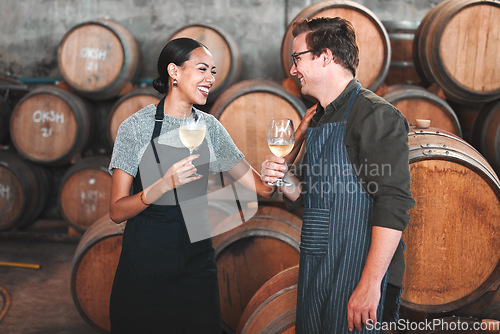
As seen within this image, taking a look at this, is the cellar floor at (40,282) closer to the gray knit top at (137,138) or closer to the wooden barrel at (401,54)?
the gray knit top at (137,138)

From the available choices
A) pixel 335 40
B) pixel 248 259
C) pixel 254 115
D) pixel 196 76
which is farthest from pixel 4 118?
pixel 335 40

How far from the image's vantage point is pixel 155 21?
5.21 m

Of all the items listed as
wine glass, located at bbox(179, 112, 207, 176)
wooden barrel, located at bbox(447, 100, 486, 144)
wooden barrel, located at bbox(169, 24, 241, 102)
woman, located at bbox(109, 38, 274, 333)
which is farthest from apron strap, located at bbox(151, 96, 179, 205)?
wooden barrel, located at bbox(447, 100, 486, 144)

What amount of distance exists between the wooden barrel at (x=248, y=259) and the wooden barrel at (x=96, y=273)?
0.70m

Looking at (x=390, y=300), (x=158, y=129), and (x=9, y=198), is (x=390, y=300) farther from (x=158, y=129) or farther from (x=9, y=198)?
(x=9, y=198)

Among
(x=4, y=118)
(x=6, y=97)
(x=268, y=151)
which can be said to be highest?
(x=6, y=97)

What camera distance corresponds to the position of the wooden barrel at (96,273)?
2.72m

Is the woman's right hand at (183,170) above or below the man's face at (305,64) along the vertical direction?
below

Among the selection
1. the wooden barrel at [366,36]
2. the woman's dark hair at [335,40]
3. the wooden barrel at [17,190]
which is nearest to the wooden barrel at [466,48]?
the wooden barrel at [366,36]

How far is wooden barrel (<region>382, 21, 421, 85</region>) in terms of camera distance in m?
3.48

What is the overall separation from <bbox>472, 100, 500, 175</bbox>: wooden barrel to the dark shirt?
6.71ft

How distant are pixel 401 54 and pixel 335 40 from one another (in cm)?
236

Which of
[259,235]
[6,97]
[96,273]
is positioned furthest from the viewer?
[6,97]

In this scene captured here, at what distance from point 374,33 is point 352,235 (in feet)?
6.88
